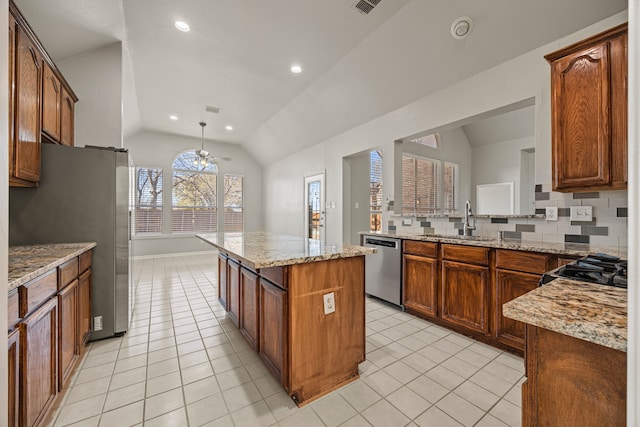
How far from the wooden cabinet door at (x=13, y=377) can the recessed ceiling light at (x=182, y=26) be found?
10.3 ft

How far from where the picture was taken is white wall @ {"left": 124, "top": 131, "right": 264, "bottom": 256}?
656 cm

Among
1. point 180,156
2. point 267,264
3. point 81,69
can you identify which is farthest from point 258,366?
point 180,156

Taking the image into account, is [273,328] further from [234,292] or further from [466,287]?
[466,287]

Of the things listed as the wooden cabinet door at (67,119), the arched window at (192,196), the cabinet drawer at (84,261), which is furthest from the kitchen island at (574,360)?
the arched window at (192,196)

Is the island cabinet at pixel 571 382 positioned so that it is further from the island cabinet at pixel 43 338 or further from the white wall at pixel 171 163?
the white wall at pixel 171 163

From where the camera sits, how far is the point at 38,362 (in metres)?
1.39

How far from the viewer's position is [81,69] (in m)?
3.30

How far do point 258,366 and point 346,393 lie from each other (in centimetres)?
71

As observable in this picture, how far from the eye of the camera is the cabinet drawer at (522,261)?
2040 mm

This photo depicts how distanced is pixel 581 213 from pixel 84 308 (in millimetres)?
4160

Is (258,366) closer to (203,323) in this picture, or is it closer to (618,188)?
(203,323)

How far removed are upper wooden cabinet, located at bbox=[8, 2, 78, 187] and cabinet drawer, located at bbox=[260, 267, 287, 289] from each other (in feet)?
5.86

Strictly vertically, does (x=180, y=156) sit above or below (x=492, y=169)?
above

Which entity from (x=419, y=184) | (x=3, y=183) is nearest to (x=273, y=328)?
(x=3, y=183)
